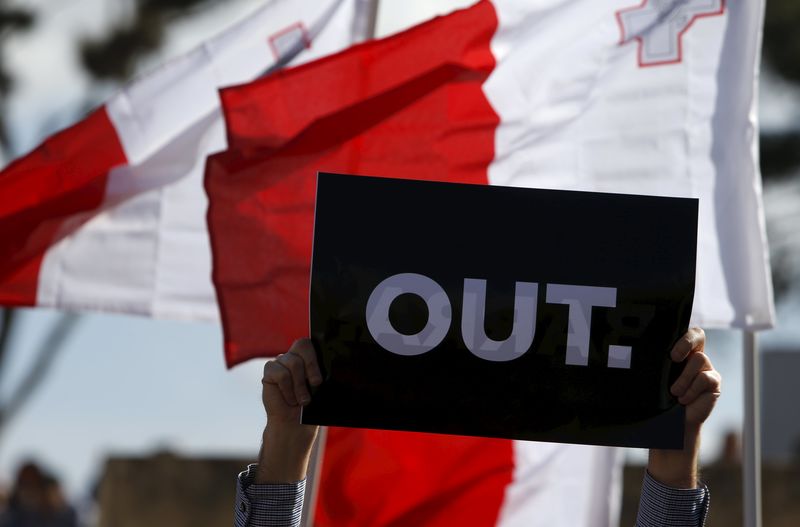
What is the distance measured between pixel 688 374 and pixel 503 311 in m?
0.36

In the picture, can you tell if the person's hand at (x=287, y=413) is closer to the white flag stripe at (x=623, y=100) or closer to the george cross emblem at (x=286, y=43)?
the white flag stripe at (x=623, y=100)

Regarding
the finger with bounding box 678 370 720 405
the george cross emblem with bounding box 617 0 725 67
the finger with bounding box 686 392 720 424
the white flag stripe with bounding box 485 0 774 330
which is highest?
the george cross emblem with bounding box 617 0 725 67

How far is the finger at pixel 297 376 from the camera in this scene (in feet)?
8.36

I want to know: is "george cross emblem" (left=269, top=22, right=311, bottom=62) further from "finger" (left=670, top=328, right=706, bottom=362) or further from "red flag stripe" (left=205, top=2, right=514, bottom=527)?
"finger" (left=670, top=328, right=706, bottom=362)

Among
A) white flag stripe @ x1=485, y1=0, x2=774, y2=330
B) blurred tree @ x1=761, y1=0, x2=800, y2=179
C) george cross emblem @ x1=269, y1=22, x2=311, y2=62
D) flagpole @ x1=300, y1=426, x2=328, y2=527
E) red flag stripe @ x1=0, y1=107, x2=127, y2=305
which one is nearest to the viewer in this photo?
flagpole @ x1=300, y1=426, x2=328, y2=527

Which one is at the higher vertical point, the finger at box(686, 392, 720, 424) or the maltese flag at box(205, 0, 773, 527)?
the maltese flag at box(205, 0, 773, 527)

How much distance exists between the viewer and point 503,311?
2.58 m

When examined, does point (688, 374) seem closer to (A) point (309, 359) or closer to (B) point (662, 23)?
(A) point (309, 359)

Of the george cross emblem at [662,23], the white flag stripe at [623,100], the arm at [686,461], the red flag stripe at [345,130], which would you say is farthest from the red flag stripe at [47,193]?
the arm at [686,461]

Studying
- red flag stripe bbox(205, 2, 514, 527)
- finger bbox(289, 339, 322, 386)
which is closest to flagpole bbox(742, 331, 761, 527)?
red flag stripe bbox(205, 2, 514, 527)

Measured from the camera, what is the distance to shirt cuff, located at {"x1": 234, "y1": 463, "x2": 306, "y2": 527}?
2584 millimetres

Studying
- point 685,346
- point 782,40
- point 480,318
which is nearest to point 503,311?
point 480,318

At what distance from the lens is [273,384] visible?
254 centimetres

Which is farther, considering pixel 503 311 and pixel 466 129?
pixel 466 129
